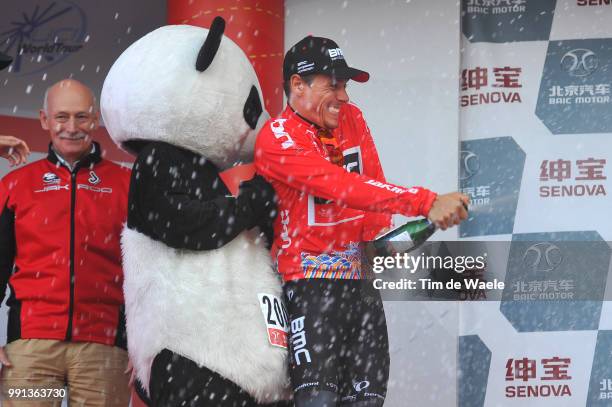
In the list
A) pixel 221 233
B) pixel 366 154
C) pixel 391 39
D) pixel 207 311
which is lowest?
pixel 207 311

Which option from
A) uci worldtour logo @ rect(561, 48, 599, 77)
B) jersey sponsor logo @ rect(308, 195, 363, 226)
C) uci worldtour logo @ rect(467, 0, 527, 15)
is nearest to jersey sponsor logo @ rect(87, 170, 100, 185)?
jersey sponsor logo @ rect(308, 195, 363, 226)

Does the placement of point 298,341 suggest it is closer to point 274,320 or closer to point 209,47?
point 274,320

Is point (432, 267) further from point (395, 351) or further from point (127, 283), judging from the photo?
point (127, 283)

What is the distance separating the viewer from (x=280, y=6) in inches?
227

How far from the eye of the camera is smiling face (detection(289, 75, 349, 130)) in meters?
4.11

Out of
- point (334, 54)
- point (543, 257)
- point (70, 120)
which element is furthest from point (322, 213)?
point (543, 257)

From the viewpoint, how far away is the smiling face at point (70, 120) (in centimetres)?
466

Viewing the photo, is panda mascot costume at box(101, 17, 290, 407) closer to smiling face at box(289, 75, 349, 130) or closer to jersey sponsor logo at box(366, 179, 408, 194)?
smiling face at box(289, 75, 349, 130)

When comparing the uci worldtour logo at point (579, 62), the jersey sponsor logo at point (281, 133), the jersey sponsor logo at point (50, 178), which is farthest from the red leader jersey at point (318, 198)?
the uci worldtour logo at point (579, 62)

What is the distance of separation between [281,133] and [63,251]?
1134mm

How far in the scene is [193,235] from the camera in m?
3.91

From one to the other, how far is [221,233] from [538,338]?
2.65 meters

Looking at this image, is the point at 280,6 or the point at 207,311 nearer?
the point at 207,311

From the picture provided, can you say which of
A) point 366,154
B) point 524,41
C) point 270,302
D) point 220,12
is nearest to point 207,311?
point 270,302
